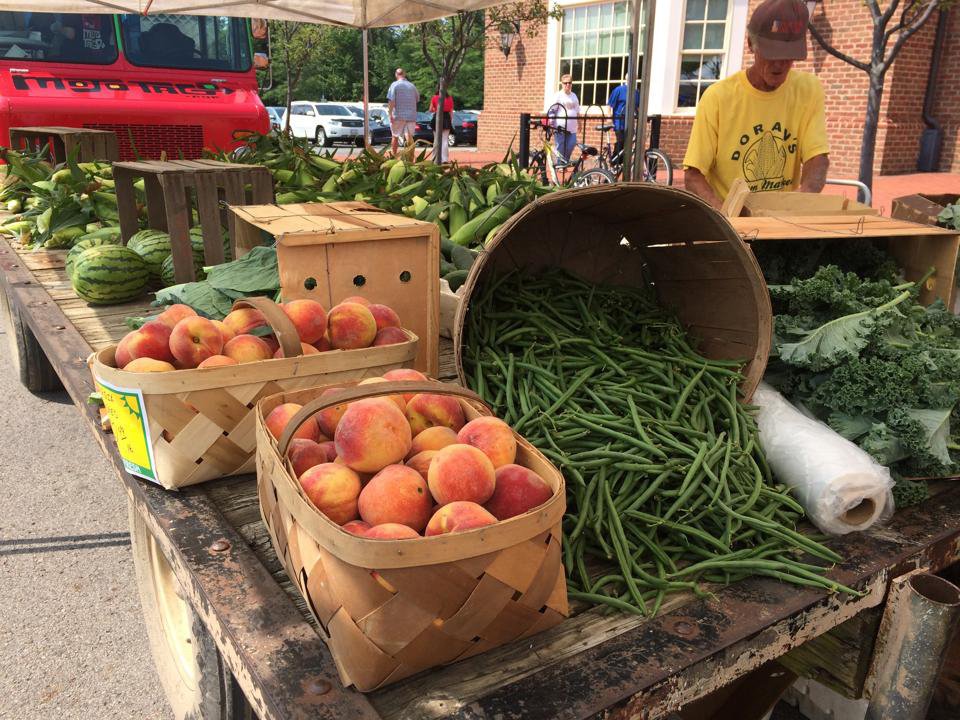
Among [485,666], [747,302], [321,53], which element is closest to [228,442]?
[485,666]

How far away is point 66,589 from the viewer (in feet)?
10.2

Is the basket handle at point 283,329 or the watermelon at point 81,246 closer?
the basket handle at point 283,329

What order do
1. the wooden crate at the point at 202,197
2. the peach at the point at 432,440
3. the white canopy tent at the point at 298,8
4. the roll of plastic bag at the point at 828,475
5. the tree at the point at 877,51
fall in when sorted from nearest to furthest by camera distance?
the peach at the point at 432,440 → the roll of plastic bag at the point at 828,475 → the wooden crate at the point at 202,197 → the white canopy tent at the point at 298,8 → the tree at the point at 877,51

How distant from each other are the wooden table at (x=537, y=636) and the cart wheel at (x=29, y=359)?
354 centimetres

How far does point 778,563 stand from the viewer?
1602 mm

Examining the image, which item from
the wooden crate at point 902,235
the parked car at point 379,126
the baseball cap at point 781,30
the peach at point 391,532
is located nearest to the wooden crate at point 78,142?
the baseball cap at point 781,30

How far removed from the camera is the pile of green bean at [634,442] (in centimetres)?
162

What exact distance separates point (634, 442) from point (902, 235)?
141 centimetres

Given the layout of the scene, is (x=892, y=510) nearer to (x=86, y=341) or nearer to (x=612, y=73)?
(x=86, y=341)

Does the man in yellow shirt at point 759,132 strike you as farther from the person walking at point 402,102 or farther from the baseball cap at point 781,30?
the person walking at point 402,102

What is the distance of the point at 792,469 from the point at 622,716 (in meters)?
0.88

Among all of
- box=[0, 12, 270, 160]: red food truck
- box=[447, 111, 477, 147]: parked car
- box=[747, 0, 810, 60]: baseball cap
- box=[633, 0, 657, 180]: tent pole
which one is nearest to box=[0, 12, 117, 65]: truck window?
box=[0, 12, 270, 160]: red food truck

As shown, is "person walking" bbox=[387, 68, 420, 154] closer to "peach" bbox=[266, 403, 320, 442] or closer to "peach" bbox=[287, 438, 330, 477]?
"peach" bbox=[266, 403, 320, 442]

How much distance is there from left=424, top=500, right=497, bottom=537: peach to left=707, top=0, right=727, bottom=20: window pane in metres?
16.9
